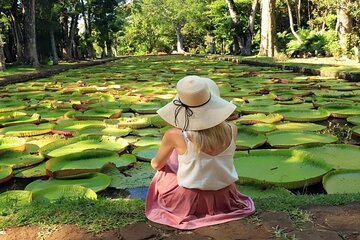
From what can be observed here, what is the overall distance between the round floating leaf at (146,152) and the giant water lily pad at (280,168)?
695 millimetres

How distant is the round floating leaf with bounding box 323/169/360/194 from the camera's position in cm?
248

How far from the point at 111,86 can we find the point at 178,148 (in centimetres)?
636

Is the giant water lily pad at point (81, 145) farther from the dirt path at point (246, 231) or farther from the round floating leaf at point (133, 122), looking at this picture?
the dirt path at point (246, 231)

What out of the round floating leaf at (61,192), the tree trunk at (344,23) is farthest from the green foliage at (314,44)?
the round floating leaf at (61,192)

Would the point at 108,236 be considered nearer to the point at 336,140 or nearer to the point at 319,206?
the point at 319,206

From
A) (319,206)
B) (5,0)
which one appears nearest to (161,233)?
(319,206)

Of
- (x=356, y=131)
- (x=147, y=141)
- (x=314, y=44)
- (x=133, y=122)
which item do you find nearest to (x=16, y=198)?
(x=147, y=141)

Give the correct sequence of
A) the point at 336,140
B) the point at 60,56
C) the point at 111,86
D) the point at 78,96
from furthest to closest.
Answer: the point at 60,56 → the point at 111,86 → the point at 78,96 → the point at 336,140

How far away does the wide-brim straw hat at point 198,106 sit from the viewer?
187 cm

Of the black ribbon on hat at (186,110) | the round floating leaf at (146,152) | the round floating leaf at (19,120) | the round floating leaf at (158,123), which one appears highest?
the black ribbon on hat at (186,110)

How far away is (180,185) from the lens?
202 centimetres

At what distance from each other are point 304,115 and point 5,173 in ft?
10.5

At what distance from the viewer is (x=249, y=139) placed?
3.69 metres

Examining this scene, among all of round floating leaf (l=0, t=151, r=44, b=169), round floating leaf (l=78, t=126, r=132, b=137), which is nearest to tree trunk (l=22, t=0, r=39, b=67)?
round floating leaf (l=78, t=126, r=132, b=137)
